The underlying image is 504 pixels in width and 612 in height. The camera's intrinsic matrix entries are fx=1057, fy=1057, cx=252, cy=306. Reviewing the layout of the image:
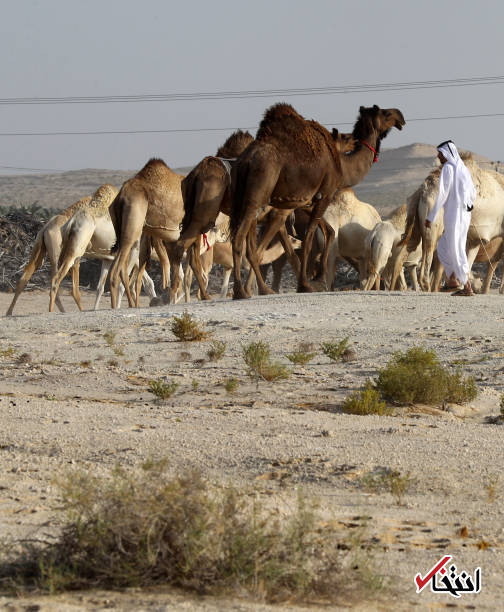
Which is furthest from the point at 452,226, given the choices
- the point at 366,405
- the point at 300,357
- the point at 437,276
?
the point at 366,405

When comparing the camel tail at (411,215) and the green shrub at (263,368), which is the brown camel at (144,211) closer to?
the camel tail at (411,215)

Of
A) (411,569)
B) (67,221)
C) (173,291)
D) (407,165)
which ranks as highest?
(407,165)

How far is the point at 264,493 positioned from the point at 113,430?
6.20ft

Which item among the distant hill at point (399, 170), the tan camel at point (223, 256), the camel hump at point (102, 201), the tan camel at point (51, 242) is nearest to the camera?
the tan camel at point (51, 242)

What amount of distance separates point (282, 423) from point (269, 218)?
A: 373 inches

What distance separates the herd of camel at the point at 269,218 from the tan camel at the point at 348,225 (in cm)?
2

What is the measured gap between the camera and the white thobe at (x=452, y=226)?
13.4 metres

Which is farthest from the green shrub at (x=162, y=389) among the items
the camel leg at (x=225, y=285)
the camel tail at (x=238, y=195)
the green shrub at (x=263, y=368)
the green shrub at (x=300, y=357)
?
the camel leg at (x=225, y=285)

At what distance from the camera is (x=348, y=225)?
1855 centimetres

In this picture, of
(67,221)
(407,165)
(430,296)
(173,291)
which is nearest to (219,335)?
(430,296)

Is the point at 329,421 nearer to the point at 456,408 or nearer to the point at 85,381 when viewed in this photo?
the point at 456,408

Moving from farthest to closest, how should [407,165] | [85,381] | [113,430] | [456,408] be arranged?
[407,165] < [85,381] < [456,408] < [113,430]

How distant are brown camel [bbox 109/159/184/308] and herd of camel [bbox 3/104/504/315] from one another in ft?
0.07

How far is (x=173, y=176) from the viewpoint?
670 inches
